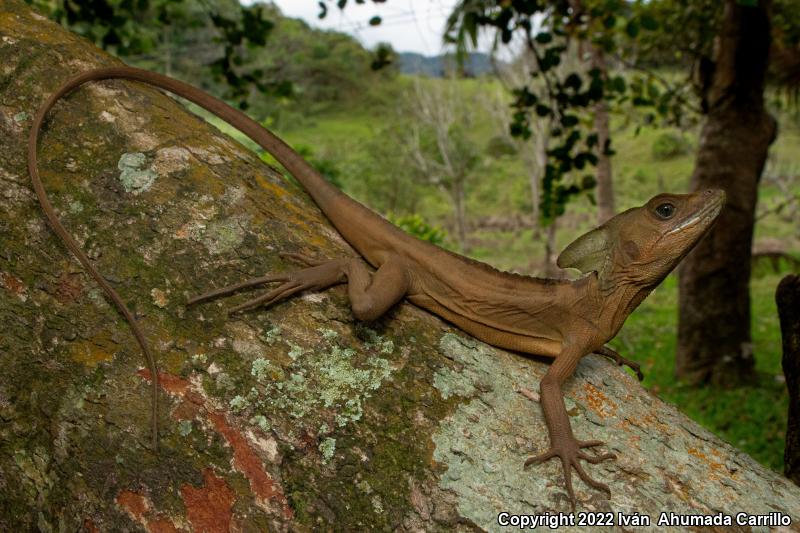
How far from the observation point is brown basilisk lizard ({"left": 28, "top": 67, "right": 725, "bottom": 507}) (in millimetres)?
2660

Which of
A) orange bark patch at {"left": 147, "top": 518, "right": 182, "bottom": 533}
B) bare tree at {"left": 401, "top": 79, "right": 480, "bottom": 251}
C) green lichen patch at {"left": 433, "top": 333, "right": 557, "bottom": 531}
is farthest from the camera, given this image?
bare tree at {"left": 401, "top": 79, "right": 480, "bottom": 251}

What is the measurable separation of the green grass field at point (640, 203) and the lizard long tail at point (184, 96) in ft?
15.9

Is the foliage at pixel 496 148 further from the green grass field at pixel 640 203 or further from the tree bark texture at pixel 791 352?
the tree bark texture at pixel 791 352

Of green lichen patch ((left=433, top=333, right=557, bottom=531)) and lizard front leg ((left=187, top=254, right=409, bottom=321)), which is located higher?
lizard front leg ((left=187, top=254, right=409, bottom=321))

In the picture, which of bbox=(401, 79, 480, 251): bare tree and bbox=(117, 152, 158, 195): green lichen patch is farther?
bbox=(401, 79, 480, 251): bare tree

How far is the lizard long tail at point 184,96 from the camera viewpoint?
6.50 feet

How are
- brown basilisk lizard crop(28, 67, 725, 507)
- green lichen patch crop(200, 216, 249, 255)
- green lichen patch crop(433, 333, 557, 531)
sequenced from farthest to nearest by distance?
brown basilisk lizard crop(28, 67, 725, 507), green lichen patch crop(200, 216, 249, 255), green lichen patch crop(433, 333, 557, 531)

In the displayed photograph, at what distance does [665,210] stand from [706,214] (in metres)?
0.17

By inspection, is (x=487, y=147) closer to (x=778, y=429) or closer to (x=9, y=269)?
(x=778, y=429)

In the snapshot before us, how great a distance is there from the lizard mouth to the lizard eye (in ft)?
0.22

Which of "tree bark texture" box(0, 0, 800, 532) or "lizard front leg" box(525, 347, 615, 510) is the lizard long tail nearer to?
"tree bark texture" box(0, 0, 800, 532)

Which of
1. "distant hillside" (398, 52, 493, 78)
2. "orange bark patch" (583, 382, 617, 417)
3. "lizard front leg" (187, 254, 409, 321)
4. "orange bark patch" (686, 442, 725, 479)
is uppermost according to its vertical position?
"distant hillside" (398, 52, 493, 78)

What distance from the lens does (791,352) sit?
329 centimetres

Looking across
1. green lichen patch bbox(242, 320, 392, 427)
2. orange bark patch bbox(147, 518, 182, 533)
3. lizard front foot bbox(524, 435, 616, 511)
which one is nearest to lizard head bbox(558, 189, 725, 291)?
lizard front foot bbox(524, 435, 616, 511)
